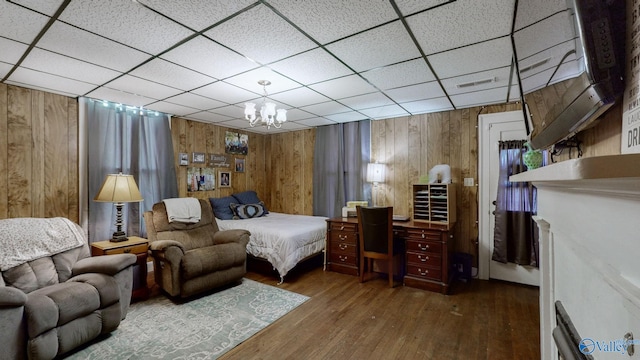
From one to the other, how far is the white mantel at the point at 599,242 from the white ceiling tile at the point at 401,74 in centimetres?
170

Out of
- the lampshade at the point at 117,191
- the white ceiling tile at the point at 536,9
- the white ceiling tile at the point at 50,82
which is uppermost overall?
the white ceiling tile at the point at 50,82

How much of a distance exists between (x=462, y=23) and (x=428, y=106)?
198 centimetres

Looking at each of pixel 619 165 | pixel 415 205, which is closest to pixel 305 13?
pixel 619 165

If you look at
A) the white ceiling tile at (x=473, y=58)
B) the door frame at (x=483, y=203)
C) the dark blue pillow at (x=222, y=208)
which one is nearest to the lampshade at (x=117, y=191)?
the dark blue pillow at (x=222, y=208)

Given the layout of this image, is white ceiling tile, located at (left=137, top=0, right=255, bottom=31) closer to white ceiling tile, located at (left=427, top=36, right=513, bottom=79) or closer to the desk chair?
white ceiling tile, located at (left=427, top=36, right=513, bottom=79)

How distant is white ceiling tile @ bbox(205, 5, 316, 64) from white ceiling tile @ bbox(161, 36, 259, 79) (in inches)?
4.1

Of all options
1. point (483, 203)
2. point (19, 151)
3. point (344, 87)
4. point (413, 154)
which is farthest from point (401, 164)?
point (19, 151)

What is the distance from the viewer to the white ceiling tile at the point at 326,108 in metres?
3.60

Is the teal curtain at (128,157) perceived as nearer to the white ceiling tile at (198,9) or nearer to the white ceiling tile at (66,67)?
the white ceiling tile at (66,67)

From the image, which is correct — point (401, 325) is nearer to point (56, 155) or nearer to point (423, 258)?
point (423, 258)

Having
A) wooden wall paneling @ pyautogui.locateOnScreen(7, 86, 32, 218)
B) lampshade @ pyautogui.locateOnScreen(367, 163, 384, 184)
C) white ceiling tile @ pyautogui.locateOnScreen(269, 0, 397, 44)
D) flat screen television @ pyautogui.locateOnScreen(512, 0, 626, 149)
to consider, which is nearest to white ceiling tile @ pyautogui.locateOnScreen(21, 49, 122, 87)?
wooden wall paneling @ pyautogui.locateOnScreen(7, 86, 32, 218)

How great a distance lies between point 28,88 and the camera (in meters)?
2.94

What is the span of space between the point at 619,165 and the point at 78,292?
2.92 metres

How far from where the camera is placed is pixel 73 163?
328 centimetres
